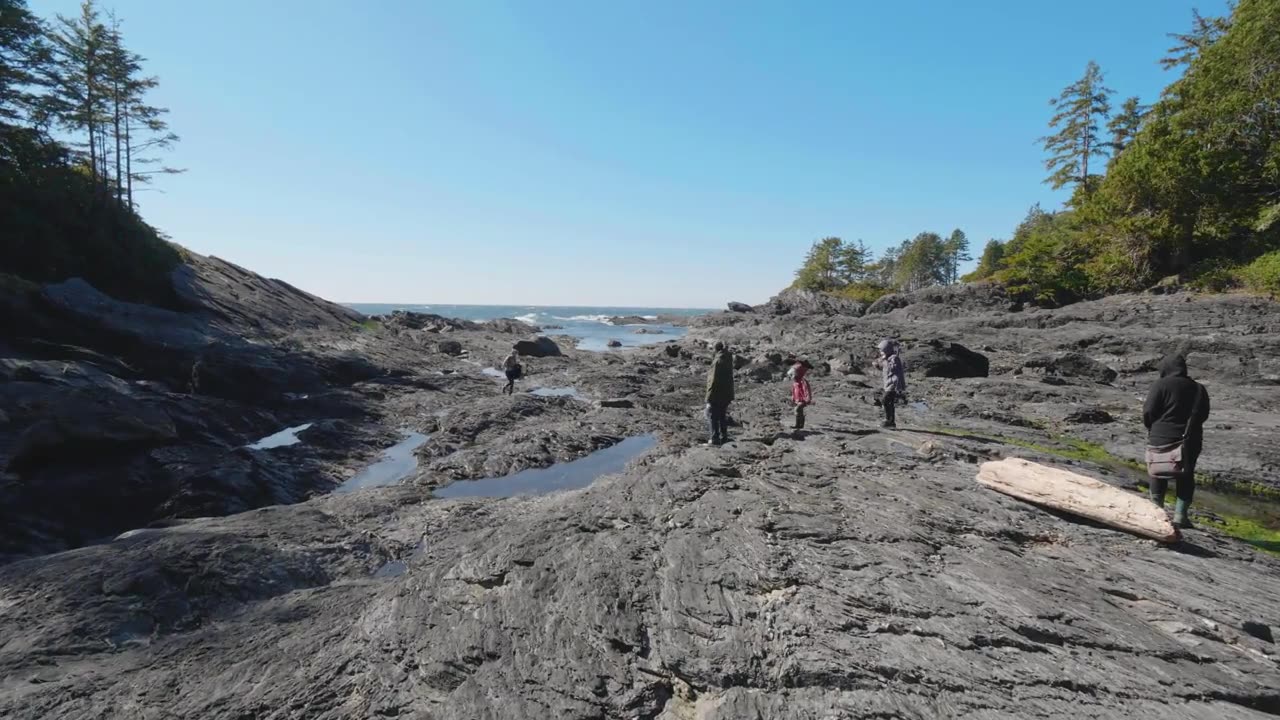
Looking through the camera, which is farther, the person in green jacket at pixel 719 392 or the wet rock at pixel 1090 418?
the wet rock at pixel 1090 418

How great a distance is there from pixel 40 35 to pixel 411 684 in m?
41.1

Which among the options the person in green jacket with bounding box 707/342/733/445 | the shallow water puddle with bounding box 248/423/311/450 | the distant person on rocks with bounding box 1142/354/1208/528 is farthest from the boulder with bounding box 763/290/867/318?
the distant person on rocks with bounding box 1142/354/1208/528

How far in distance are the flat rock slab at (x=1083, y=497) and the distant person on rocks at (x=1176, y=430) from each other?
970mm

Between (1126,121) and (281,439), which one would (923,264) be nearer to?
(1126,121)

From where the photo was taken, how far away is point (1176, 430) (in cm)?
725

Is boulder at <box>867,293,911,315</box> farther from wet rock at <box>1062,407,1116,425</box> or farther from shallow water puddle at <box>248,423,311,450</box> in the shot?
shallow water puddle at <box>248,423,311,450</box>

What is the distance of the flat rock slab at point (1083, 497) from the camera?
644cm

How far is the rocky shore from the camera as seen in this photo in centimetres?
468

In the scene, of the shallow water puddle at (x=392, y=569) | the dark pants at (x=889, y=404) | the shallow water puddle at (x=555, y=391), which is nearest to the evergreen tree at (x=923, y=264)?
the shallow water puddle at (x=555, y=391)

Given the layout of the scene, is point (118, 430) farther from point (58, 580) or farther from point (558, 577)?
point (558, 577)

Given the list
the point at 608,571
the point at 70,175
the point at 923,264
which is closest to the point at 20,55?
the point at 70,175

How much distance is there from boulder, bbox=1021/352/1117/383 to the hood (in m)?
17.8

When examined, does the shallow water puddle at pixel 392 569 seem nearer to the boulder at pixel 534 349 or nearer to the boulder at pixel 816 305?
the boulder at pixel 534 349

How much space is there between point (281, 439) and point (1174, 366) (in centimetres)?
2325
